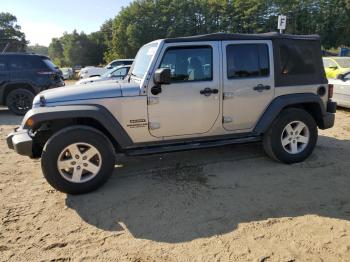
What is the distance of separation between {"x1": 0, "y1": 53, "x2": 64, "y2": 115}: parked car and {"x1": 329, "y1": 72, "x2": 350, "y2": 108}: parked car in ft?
26.7

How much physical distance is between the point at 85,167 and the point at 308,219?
2.61m

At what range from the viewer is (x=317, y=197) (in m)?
4.14

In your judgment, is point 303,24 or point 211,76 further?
point 303,24

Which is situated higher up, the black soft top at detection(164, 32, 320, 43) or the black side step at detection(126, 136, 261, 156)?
the black soft top at detection(164, 32, 320, 43)

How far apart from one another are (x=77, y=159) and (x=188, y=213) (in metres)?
1.51

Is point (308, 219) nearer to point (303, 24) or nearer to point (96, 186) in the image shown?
point (96, 186)

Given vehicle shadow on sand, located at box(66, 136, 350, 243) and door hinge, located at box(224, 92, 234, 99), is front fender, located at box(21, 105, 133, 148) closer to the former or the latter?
vehicle shadow on sand, located at box(66, 136, 350, 243)

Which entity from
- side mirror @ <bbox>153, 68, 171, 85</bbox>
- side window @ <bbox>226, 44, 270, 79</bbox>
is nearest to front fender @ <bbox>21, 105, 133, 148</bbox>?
side mirror @ <bbox>153, 68, 171, 85</bbox>

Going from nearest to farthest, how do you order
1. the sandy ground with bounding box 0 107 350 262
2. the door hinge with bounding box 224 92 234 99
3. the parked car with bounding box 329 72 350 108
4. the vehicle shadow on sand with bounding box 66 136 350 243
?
the sandy ground with bounding box 0 107 350 262, the vehicle shadow on sand with bounding box 66 136 350 243, the door hinge with bounding box 224 92 234 99, the parked car with bounding box 329 72 350 108

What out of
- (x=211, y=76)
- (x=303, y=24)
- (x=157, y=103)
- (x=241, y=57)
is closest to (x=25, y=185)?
(x=157, y=103)

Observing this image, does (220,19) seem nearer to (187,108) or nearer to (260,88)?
(260,88)

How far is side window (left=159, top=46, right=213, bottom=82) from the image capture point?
4590 mm

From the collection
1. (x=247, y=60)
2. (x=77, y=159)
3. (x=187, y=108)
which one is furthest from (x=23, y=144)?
(x=247, y=60)

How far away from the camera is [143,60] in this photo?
503 cm
